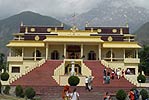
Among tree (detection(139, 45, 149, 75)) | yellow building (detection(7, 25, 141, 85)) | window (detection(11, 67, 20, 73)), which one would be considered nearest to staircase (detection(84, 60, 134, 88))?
yellow building (detection(7, 25, 141, 85))

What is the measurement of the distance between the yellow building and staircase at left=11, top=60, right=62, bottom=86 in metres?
6.02

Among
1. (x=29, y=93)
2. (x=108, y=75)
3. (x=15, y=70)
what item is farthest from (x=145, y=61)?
(x=29, y=93)

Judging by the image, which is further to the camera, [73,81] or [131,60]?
[131,60]

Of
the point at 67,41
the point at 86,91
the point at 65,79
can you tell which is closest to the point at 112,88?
the point at 86,91

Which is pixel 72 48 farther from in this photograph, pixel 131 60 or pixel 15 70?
pixel 15 70

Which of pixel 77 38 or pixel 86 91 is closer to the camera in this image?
pixel 86 91

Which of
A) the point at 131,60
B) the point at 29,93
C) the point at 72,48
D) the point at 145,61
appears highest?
the point at 72,48

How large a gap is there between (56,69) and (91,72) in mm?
4169

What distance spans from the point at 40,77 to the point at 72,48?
619 inches

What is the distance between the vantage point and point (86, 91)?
34344mm

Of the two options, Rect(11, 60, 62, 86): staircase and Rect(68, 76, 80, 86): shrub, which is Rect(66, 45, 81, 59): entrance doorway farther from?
Rect(68, 76, 80, 86): shrub

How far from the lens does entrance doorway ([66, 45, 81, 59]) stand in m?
56.8

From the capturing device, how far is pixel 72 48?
5681 cm

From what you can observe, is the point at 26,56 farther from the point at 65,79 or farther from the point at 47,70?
the point at 65,79
